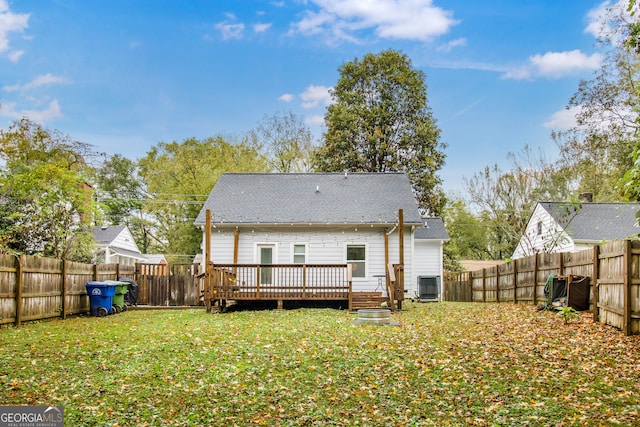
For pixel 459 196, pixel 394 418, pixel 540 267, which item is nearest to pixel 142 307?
pixel 540 267

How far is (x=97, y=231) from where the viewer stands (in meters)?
33.5

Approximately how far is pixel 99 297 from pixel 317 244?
7472 millimetres

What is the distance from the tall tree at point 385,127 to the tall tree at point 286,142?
2847 millimetres

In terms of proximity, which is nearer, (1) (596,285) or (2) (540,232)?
(1) (596,285)

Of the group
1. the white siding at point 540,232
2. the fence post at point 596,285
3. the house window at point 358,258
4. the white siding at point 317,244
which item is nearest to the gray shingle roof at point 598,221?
the white siding at point 540,232

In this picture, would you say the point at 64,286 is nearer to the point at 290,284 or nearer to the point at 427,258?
the point at 290,284

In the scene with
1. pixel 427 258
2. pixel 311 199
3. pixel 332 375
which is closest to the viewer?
pixel 332 375

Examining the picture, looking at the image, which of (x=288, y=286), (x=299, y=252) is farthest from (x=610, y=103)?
(x=288, y=286)

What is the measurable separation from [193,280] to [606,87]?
1925 cm

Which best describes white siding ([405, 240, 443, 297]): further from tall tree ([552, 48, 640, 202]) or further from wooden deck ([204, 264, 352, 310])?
tall tree ([552, 48, 640, 202])

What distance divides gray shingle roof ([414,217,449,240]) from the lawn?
12.2 m

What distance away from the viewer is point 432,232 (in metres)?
24.1

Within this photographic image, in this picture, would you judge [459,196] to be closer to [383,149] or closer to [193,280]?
[383,149]

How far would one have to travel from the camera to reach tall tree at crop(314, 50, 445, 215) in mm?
33062
